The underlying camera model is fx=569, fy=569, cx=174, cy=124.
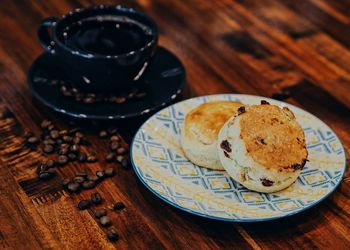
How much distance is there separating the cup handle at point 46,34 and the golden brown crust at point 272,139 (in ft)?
2.10

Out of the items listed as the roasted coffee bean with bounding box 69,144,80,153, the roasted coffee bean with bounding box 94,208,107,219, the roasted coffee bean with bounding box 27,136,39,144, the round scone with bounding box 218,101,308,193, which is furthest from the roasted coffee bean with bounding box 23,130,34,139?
the round scone with bounding box 218,101,308,193

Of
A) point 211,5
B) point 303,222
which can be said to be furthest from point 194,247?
point 211,5

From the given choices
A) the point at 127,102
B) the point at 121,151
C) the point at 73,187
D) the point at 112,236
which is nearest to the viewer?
the point at 112,236

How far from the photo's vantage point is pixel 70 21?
1.59 metres

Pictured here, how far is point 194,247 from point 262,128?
286mm

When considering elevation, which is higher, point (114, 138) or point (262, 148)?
point (262, 148)

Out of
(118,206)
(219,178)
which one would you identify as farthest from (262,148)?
(118,206)

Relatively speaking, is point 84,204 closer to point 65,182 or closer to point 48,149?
point 65,182

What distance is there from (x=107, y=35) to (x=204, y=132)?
0.46 meters

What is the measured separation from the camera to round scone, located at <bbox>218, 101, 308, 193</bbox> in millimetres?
1178

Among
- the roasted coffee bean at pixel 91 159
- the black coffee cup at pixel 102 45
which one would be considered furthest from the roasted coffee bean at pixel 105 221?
the black coffee cup at pixel 102 45

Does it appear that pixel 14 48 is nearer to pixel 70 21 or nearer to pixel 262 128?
pixel 70 21

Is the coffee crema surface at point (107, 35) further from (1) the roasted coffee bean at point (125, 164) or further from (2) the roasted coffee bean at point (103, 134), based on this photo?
(1) the roasted coffee bean at point (125, 164)

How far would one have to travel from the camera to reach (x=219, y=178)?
1.29 m
